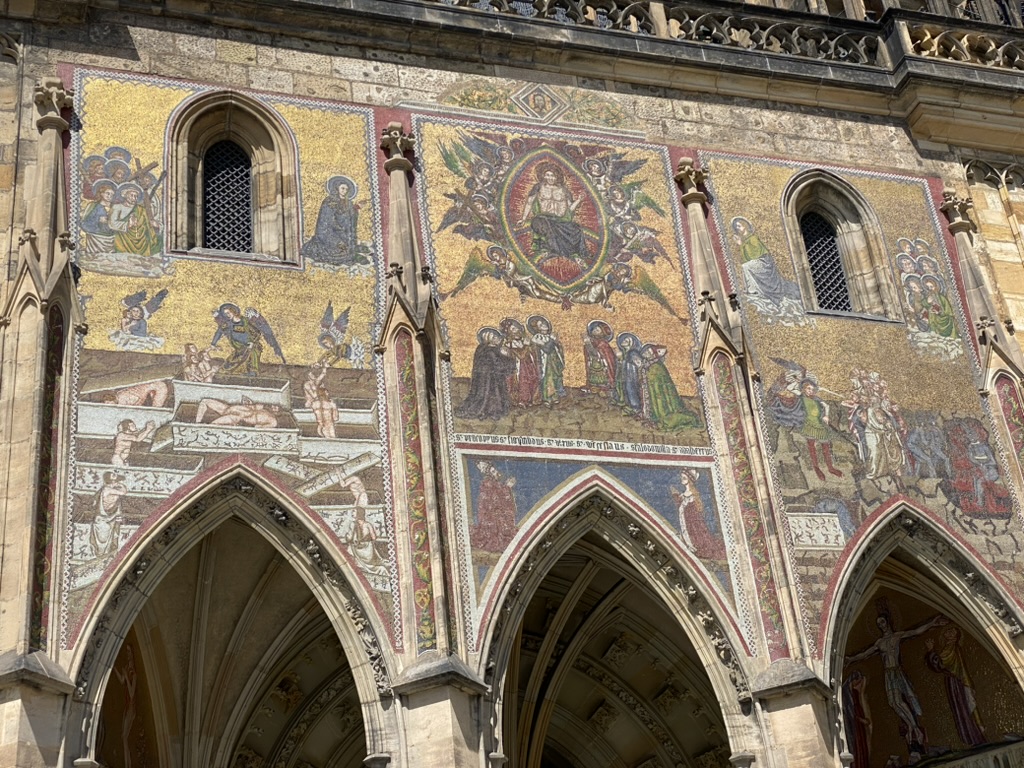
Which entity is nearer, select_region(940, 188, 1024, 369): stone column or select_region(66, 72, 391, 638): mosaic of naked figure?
select_region(66, 72, 391, 638): mosaic of naked figure

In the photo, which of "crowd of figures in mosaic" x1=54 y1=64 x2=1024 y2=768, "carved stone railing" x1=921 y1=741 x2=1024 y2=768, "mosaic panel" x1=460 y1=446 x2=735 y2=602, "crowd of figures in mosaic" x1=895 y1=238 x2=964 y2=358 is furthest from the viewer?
"crowd of figures in mosaic" x1=895 y1=238 x2=964 y2=358

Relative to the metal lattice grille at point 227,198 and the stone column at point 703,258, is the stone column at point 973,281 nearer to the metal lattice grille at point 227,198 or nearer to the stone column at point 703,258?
the stone column at point 703,258

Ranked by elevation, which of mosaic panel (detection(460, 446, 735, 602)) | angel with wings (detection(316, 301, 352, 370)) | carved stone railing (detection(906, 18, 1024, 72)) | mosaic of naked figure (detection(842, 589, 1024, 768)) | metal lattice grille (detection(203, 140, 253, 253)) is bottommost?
mosaic of naked figure (detection(842, 589, 1024, 768))

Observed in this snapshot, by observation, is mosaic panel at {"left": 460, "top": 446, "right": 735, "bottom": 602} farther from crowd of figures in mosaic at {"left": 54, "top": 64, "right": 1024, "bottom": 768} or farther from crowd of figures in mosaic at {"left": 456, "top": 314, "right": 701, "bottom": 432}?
crowd of figures in mosaic at {"left": 456, "top": 314, "right": 701, "bottom": 432}

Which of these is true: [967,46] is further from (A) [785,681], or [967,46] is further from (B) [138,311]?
(B) [138,311]

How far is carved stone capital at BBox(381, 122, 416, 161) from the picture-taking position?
13.7 m

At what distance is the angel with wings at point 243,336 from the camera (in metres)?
12.3

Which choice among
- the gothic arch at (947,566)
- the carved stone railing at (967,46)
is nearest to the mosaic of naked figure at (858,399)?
the gothic arch at (947,566)

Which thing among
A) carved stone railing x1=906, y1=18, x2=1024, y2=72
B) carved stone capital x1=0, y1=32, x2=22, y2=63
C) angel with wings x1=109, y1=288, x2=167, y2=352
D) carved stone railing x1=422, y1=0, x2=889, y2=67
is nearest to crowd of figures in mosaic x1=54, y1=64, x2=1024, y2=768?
angel with wings x1=109, y1=288, x2=167, y2=352

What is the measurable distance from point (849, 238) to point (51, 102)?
289 inches

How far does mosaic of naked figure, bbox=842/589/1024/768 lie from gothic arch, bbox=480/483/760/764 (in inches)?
103

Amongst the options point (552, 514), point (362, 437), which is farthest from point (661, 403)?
point (362, 437)

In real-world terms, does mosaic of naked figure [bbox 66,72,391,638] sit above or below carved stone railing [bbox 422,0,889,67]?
below

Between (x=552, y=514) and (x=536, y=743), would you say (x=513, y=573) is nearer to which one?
(x=552, y=514)
